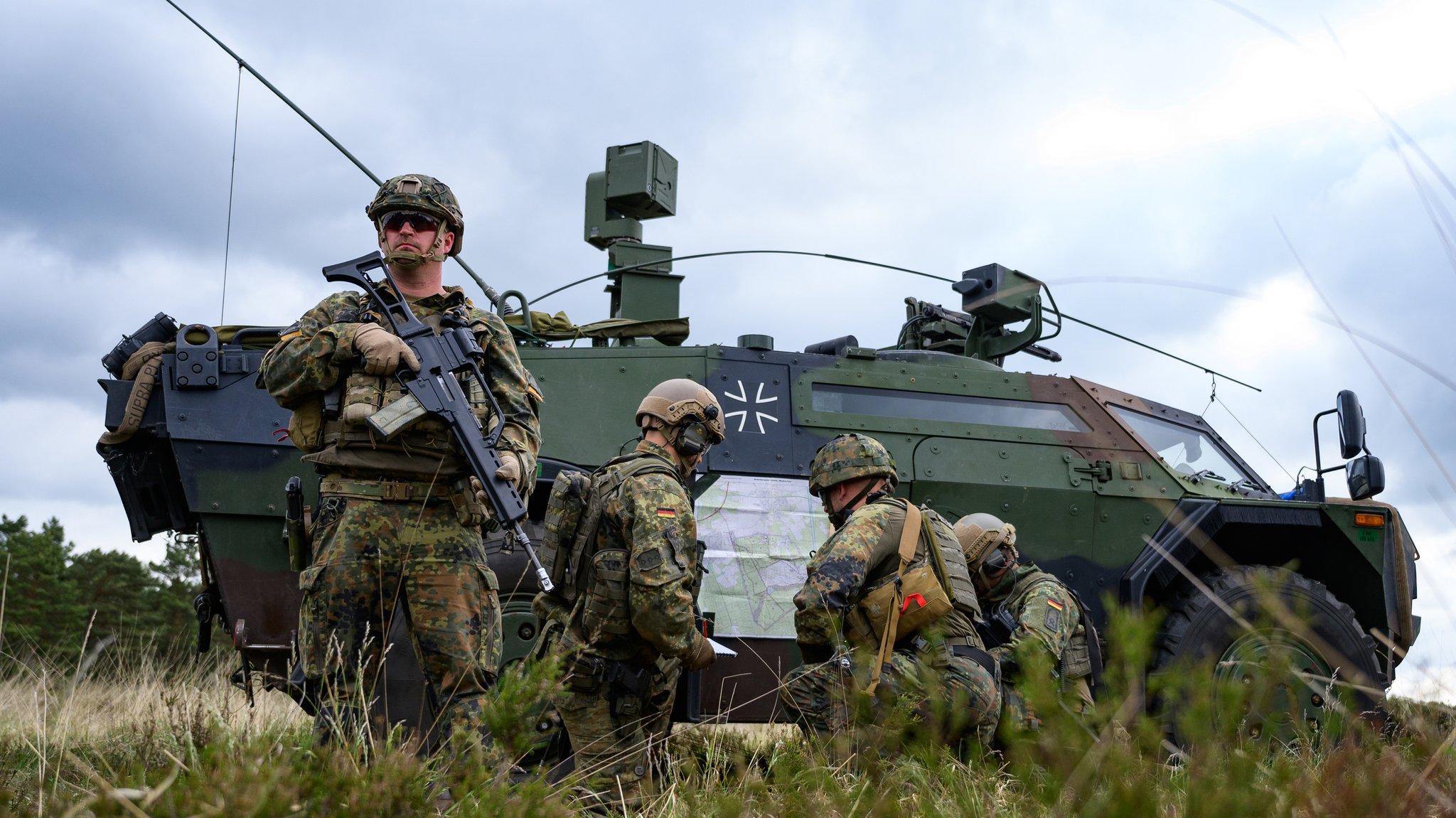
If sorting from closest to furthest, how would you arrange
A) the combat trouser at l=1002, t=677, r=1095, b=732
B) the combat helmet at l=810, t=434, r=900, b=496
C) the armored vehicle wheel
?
the combat trouser at l=1002, t=677, r=1095, b=732
the combat helmet at l=810, t=434, r=900, b=496
the armored vehicle wheel

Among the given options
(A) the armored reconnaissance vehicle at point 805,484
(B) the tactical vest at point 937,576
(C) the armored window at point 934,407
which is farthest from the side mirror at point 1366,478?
(B) the tactical vest at point 937,576

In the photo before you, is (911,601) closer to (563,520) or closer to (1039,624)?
(1039,624)

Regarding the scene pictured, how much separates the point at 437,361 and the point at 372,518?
51 cm

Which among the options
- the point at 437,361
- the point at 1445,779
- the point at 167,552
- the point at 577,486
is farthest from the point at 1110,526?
the point at 167,552

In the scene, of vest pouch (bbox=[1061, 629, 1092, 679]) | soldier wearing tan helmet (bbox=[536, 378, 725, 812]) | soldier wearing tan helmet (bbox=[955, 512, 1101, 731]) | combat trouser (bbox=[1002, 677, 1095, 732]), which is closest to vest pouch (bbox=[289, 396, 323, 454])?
soldier wearing tan helmet (bbox=[536, 378, 725, 812])

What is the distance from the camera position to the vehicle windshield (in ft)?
20.7

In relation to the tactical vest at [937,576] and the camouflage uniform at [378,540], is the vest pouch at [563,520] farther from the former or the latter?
the tactical vest at [937,576]

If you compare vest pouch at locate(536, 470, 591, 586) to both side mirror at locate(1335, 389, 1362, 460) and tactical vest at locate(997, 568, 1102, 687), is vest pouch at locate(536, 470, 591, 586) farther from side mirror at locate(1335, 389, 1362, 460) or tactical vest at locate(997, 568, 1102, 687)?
side mirror at locate(1335, 389, 1362, 460)

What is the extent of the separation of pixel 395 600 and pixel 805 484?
2607 millimetres

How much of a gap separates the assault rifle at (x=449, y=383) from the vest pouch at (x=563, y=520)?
277 millimetres

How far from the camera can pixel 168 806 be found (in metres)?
1.66

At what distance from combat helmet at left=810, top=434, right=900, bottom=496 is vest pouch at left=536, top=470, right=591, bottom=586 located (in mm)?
845

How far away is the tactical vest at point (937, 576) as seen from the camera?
396cm

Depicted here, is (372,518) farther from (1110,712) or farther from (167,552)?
(167,552)
